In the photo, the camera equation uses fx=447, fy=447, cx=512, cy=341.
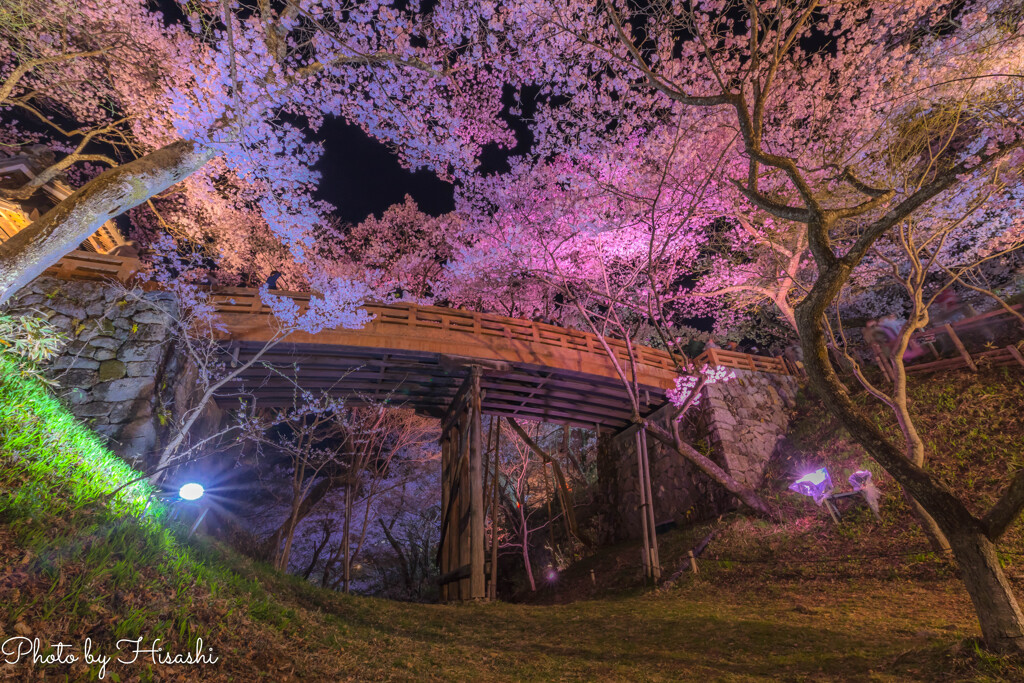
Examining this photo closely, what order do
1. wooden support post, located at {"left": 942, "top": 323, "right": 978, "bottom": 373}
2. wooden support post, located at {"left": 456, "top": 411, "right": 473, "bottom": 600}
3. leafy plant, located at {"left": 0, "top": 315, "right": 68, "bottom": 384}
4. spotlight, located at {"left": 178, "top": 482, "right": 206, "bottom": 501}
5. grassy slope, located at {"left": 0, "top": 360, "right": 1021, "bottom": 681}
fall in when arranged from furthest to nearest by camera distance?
1. wooden support post, located at {"left": 942, "top": 323, "right": 978, "bottom": 373}
2. wooden support post, located at {"left": 456, "top": 411, "right": 473, "bottom": 600}
3. spotlight, located at {"left": 178, "top": 482, "right": 206, "bottom": 501}
4. leafy plant, located at {"left": 0, "top": 315, "right": 68, "bottom": 384}
5. grassy slope, located at {"left": 0, "top": 360, "right": 1021, "bottom": 681}

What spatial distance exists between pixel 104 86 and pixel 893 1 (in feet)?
59.2

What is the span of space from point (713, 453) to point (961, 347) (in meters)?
7.09

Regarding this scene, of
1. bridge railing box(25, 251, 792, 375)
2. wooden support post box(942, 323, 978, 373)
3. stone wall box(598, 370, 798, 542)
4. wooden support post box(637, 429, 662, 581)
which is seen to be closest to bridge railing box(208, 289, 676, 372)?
bridge railing box(25, 251, 792, 375)

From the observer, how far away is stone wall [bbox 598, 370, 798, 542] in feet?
45.0

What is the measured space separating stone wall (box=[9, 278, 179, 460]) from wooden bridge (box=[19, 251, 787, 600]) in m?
0.62

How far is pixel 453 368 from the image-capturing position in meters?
12.2

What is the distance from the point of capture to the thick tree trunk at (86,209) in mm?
4777

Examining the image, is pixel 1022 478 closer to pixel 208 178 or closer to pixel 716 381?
pixel 716 381

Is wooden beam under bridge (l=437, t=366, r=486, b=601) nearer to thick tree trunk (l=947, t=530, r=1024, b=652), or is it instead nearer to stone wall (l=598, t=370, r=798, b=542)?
stone wall (l=598, t=370, r=798, b=542)

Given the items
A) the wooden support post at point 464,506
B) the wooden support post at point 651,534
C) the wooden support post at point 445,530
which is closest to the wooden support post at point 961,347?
the wooden support post at point 651,534

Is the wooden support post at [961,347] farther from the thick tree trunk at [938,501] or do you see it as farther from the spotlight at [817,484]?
the thick tree trunk at [938,501]

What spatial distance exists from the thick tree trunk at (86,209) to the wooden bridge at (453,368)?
5.82m

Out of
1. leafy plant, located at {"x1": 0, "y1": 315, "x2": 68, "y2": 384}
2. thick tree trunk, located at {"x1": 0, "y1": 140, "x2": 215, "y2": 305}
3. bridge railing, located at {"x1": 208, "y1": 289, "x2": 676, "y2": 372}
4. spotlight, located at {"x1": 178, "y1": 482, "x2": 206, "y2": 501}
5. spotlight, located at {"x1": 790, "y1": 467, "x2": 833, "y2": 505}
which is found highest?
bridge railing, located at {"x1": 208, "y1": 289, "x2": 676, "y2": 372}

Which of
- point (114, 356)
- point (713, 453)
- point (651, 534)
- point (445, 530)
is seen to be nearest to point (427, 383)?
point (445, 530)
